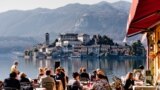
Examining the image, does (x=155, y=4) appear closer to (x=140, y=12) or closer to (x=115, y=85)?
(x=140, y=12)

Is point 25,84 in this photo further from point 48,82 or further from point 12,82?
point 12,82

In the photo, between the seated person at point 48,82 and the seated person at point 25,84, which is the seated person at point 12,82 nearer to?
the seated person at point 25,84

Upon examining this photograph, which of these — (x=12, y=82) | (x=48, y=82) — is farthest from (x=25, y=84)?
(x=12, y=82)

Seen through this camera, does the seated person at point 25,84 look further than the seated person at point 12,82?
Yes

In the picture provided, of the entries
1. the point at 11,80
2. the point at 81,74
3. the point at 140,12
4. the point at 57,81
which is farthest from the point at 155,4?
the point at 81,74

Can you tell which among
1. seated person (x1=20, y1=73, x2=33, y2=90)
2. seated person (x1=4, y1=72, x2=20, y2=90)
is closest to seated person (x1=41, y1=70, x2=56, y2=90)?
seated person (x1=20, y1=73, x2=33, y2=90)

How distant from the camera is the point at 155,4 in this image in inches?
315

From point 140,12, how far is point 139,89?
10.5 ft

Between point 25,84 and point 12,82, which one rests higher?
point 12,82

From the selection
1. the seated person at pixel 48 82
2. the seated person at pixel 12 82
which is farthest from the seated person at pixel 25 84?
the seated person at pixel 12 82

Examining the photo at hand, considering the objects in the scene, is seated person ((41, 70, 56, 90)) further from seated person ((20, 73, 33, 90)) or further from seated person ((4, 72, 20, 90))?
seated person ((4, 72, 20, 90))

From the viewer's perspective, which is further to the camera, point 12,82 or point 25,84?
point 25,84

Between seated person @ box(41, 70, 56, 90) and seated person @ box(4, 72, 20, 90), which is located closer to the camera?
seated person @ box(4, 72, 20, 90)

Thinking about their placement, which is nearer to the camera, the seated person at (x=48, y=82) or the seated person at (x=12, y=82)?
the seated person at (x=12, y=82)
